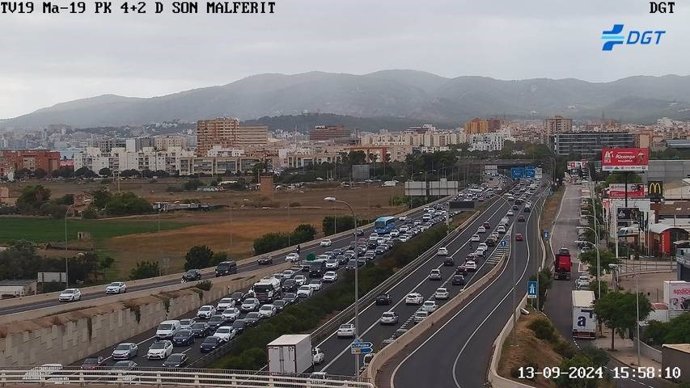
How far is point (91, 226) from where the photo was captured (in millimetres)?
68125

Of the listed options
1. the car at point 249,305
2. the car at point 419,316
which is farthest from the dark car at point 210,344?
the car at point 419,316

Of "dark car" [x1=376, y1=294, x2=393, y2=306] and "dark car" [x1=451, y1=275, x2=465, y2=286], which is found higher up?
"dark car" [x1=376, y1=294, x2=393, y2=306]

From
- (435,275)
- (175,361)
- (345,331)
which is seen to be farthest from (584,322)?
(175,361)

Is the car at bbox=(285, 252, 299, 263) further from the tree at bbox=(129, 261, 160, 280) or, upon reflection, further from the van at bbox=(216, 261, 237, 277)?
the tree at bbox=(129, 261, 160, 280)

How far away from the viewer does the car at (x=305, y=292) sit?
3382 cm

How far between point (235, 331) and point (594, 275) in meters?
19.4

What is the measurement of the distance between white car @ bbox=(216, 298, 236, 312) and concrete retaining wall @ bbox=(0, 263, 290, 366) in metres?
1.51

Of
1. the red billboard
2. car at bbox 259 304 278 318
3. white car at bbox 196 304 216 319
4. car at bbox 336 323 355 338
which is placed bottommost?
white car at bbox 196 304 216 319

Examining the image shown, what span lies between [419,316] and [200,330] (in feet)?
21.5

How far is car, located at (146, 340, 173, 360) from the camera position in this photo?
24.5 meters

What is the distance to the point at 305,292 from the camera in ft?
112

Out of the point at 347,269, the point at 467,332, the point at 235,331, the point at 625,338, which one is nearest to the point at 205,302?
the point at 347,269

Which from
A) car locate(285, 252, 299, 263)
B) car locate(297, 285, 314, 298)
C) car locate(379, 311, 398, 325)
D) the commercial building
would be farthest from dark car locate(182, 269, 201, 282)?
the commercial building

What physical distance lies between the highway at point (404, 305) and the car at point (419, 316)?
25cm
